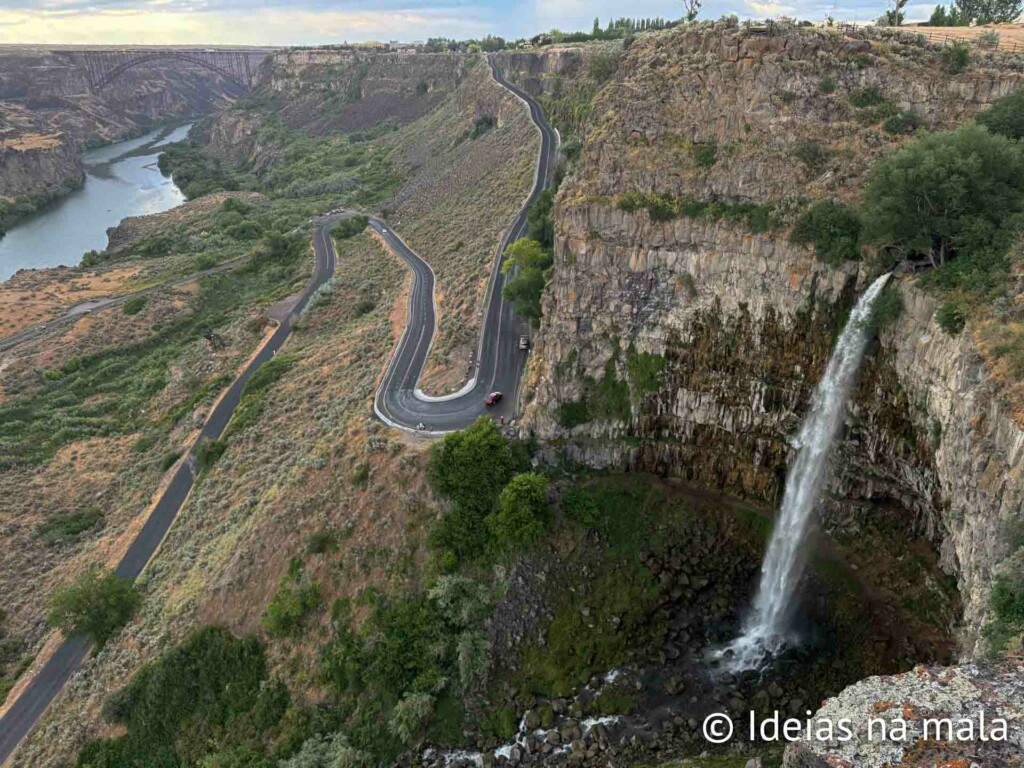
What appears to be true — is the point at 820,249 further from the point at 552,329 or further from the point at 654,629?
the point at 654,629

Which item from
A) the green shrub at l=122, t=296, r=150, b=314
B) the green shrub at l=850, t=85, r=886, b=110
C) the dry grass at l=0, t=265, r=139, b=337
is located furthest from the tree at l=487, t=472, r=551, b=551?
the dry grass at l=0, t=265, r=139, b=337

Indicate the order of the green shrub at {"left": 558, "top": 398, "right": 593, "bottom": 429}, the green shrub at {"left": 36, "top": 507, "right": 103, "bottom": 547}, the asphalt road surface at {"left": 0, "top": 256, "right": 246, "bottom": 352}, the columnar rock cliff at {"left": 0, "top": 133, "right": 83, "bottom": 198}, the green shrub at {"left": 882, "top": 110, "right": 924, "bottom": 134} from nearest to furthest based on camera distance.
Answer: the green shrub at {"left": 882, "top": 110, "right": 924, "bottom": 134}
the green shrub at {"left": 558, "top": 398, "right": 593, "bottom": 429}
the green shrub at {"left": 36, "top": 507, "right": 103, "bottom": 547}
the asphalt road surface at {"left": 0, "top": 256, "right": 246, "bottom": 352}
the columnar rock cliff at {"left": 0, "top": 133, "right": 83, "bottom": 198}

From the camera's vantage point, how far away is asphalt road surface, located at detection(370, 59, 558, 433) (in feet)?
176

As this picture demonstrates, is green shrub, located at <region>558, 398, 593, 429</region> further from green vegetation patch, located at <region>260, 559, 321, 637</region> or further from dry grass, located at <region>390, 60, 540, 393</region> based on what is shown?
green vegetation patch, located at <region>260, 559, 321, 637</region>

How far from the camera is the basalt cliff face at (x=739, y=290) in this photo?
39.0m

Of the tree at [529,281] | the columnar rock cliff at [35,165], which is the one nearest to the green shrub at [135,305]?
the tree at [529,281]

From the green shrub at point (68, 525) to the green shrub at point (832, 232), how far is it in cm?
6612

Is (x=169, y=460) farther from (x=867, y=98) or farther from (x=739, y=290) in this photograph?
(x=867, y=98)

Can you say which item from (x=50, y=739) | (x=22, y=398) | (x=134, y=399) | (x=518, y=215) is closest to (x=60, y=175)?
(x=22, y=398)

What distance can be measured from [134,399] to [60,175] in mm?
146777

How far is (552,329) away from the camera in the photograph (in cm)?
5100

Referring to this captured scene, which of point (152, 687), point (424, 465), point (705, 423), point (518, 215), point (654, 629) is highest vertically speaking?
point (518, 215)

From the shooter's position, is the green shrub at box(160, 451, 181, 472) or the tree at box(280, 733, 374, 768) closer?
the tree at box(280, 733, 374, 768)

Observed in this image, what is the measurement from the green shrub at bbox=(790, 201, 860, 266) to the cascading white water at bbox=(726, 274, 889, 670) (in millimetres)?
2672
